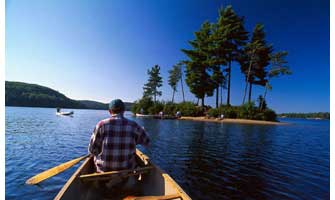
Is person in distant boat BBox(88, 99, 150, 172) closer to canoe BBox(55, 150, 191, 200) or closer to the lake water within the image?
canoe BBox(55, 150, 191, 200)

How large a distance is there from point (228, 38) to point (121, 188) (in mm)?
38388

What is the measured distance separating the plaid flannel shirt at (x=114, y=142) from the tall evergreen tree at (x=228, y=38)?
36.0 meters

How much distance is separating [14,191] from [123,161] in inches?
152

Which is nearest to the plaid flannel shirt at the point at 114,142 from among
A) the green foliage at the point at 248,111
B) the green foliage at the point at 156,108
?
the green foliage at the point at 248,111

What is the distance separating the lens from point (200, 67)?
1569 inches

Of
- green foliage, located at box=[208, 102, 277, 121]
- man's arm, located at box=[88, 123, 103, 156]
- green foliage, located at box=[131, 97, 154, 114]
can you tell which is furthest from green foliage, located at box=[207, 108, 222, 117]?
man's arm, located at box=[88, 123, 103, 156]

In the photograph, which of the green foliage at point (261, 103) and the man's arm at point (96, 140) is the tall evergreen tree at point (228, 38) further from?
the man's arm at point (96, 140)

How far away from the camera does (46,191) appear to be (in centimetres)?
447

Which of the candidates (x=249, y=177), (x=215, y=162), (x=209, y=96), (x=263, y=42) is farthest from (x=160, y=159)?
(x=263, y=42)

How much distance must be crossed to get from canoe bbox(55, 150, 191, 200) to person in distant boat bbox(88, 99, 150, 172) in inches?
6.9

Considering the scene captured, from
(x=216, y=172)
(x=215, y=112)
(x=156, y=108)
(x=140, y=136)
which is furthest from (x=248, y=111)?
(x=140, y=136)

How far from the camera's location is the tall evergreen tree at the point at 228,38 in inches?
1393

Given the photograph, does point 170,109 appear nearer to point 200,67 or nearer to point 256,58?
point 200,67

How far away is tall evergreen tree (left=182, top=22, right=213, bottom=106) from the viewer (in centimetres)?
3928
